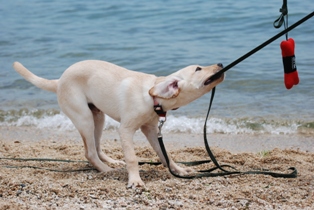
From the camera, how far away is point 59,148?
5766 millimetres

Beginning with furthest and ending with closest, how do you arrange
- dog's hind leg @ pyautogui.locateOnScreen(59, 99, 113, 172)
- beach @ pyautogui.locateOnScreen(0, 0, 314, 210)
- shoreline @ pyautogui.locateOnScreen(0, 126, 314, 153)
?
shoreline @ pyautogui.locateOnScreen(0, 126, 314, 153), dog's hind leg @ pyautogui.locateOnScreen(59, 99, 113, 172), beach @ pyautogui.locateOnScreen(0, 0, 314, 210)

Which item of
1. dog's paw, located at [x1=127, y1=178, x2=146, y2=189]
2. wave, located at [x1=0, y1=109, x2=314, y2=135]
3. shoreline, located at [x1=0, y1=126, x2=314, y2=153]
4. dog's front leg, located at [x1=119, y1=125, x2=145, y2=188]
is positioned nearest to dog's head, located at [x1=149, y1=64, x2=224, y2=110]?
dog's front leg, located at [x1=119, y1=125, x2=145, y2=188]

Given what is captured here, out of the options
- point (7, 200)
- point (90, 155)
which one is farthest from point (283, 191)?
point (7, 200)

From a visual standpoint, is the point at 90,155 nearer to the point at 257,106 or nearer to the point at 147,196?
the point at 147,196

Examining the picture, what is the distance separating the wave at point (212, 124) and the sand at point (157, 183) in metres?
0.52

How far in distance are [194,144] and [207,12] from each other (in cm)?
744

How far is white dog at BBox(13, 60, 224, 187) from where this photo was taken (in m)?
4.05

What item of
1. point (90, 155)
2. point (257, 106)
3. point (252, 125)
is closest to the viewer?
point (90, 155)

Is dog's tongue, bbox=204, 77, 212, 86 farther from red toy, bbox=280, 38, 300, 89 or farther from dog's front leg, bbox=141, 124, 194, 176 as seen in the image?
dog's front leg, bbox=141, 124, 194, 176

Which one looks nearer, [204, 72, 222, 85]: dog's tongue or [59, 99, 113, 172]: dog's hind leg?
[204, 72, 222, 85]: dog's tongue

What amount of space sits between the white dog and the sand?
0.70ft

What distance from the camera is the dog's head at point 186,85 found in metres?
4.01

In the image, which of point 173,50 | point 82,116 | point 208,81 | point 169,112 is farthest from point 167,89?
point 173,50

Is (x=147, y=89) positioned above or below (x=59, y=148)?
above
